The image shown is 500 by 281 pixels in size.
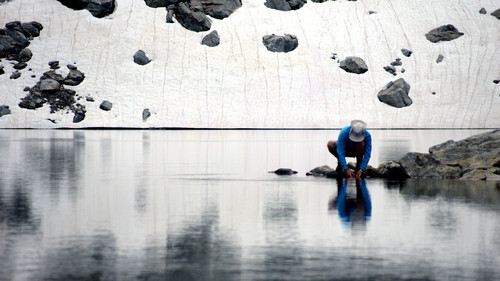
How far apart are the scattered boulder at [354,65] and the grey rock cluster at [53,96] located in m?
31.6

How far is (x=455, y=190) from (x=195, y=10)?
73.7m

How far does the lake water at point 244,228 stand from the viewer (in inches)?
273

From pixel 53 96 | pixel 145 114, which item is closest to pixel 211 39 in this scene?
pixel 145 114

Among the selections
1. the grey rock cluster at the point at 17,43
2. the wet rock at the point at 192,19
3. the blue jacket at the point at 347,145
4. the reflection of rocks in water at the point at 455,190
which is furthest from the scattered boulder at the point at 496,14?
the blue jacket at the point at 347,145

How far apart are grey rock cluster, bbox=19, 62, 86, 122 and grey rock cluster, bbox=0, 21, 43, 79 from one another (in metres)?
4.35

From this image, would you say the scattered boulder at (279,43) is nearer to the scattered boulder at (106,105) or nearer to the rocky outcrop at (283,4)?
the rocky outcrop at (283,4)

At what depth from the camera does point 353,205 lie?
11945 millimetres

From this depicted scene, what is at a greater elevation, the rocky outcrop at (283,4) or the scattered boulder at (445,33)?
the rocky outcrop at (283,4)

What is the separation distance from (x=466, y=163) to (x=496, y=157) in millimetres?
795

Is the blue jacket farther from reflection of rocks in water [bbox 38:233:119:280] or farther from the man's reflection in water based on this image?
reflection of rocks in water [bbox 38:233:119:280]

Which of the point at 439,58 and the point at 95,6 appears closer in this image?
the point at 95,6

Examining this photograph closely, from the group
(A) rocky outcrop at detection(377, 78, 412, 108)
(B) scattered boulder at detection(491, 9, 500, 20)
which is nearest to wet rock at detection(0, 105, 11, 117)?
(A) rocky outcrop at detection(377, 78, 412, 108)

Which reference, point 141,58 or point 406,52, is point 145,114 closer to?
point 141,58

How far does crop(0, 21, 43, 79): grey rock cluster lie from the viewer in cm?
7825
